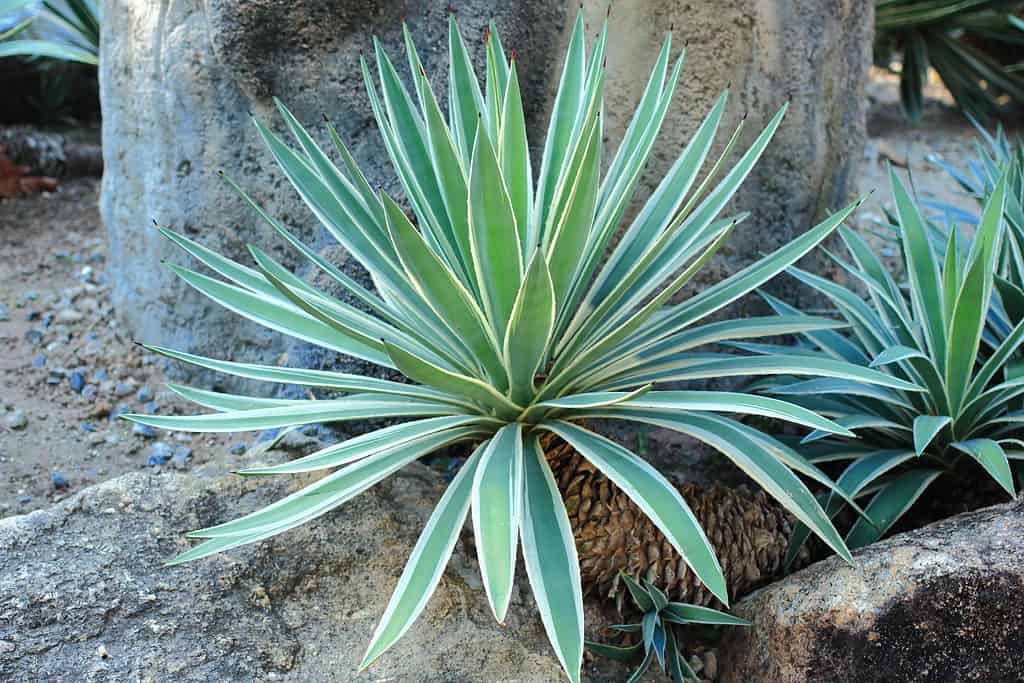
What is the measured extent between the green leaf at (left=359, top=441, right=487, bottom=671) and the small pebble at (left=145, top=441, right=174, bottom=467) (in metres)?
0.99

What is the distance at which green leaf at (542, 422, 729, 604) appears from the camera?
5.56ft

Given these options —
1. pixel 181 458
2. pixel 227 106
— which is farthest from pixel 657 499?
pixel 227 106

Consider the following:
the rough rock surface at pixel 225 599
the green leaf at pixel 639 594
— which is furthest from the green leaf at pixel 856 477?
the rough rock surface at pixel 225 599

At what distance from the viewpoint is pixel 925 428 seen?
203cm

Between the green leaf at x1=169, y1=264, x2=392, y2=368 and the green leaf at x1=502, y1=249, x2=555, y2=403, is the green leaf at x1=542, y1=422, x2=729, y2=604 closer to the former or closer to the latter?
the green leaf at x1=502, y1=249, x2=555, y2=403

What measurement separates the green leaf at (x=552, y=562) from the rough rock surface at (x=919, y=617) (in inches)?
18.2

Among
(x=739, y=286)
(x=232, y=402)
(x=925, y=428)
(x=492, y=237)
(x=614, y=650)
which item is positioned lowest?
(x=614, y=650)

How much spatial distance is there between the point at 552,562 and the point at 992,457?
95cm

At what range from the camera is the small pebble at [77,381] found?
278cm

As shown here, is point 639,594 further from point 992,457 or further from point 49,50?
point 49,50

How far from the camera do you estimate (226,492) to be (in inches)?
86.0

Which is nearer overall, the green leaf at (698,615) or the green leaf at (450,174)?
the green leaf at (450,174)

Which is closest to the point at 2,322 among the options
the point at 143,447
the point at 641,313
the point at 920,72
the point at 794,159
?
the point at 143,447

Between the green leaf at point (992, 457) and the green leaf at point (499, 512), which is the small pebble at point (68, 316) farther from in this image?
the green leaf at point (992, 457)
